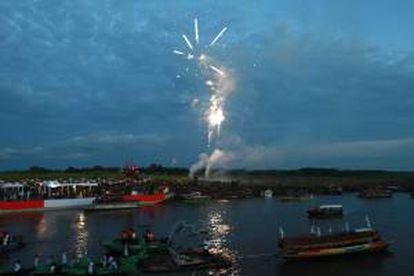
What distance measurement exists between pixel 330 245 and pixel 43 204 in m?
81.3

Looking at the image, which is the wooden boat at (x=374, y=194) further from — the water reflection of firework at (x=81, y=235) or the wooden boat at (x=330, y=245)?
the wooden boat at (x=330, y=245)

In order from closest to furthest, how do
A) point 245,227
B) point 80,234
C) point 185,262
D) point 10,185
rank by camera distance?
1. point 185,262
2. point 80,234
3. point 245,227
4. point 10,185

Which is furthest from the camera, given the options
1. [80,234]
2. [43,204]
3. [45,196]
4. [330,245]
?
[45,196]

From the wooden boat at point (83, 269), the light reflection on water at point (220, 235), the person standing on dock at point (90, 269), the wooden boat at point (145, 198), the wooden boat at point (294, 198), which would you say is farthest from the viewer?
the wooden boat at point (294, 198)

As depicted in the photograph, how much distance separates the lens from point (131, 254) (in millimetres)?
65125

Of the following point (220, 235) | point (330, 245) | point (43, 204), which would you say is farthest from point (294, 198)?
point (330, 245)

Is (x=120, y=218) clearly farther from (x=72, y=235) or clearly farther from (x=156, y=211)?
(x=72, y=235)

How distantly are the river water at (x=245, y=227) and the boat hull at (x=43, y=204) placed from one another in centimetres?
375

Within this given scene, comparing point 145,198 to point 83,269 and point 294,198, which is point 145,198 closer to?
point 294,198

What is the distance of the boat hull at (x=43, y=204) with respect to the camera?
5044 inches

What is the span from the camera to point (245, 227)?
94.1 m

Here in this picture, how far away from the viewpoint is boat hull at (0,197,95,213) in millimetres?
128125

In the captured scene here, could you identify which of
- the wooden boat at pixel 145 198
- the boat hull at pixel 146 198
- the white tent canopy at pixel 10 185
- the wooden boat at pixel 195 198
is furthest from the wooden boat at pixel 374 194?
the white tent canopy at pixel 10 185

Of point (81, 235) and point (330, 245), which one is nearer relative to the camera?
point (330, 245)
